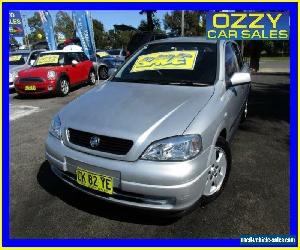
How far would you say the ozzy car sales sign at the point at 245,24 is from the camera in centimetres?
555

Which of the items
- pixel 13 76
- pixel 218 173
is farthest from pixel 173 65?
pixel 13 76

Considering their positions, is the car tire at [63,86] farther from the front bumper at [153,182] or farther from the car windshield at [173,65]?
the front bumper at [153,182]

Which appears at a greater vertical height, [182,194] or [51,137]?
[51,137]

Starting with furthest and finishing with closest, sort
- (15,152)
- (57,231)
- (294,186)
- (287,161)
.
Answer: (15,152)
(287,161)
(294,186)
(57,231)

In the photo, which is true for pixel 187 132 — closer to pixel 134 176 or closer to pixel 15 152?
pixel 134 176

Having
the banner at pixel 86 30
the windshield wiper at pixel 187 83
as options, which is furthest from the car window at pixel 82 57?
the windshield wiper at pixel 187 83

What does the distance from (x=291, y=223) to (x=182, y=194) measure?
49.6 inches

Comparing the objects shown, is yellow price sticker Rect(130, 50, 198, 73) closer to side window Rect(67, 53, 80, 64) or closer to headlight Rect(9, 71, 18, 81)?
side window Rect(67, 53, 80, 64)

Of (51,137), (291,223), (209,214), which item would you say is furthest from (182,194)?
(51,137)

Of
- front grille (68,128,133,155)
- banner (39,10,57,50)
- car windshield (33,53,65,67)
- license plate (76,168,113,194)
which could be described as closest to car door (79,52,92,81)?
car windshield (33,53,65,67)

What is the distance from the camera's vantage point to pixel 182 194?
101 inches

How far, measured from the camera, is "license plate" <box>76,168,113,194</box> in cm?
269

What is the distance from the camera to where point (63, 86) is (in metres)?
10.1

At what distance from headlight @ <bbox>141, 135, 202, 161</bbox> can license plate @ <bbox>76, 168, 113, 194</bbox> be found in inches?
15.4
